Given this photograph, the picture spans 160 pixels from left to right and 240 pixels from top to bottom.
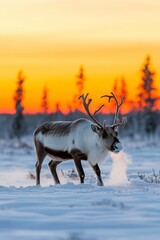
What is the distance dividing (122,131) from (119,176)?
66.9 metres

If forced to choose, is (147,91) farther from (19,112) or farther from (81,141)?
(81,141)

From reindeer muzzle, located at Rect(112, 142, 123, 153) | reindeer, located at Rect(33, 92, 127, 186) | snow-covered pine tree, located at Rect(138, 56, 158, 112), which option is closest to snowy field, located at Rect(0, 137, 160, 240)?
reindeer muzzle, located at Rect(112, 142, 123, 153)

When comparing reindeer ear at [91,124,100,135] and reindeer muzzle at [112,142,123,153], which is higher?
reindeer ear at [91,124,100,135]

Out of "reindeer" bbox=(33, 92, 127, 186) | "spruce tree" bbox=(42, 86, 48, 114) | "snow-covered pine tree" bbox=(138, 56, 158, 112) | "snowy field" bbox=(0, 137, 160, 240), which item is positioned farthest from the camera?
"spruce tree" bbox=(42, 86, 48, 114)

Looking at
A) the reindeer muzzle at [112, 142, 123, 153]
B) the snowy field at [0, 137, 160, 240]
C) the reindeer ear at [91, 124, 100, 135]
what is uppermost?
the reindeer ear at [91, 124, 100, 135]

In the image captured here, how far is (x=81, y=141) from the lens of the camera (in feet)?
42.4

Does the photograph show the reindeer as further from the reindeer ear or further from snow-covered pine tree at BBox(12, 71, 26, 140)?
snow-covered pine tree at BBox(12, 71, 26, 140)

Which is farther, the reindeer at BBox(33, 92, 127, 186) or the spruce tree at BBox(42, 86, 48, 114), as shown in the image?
the spruce tree at BBox(42, 86, 48, 114)

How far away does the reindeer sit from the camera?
41.1 ft

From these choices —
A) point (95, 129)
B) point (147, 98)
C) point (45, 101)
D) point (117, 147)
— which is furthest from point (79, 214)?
point (45, 101)

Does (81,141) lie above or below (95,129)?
below

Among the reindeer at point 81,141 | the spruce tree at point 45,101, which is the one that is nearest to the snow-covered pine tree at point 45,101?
the spruce tree at point 45,101

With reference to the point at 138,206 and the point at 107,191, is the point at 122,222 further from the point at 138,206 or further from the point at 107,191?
the point at 107,191

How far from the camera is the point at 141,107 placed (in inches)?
2260
